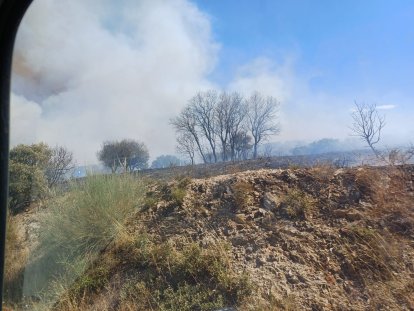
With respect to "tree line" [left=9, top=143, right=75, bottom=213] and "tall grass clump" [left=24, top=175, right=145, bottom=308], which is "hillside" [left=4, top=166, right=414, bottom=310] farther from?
"tree line" [left=9, top=143, right=75, bottom=213]

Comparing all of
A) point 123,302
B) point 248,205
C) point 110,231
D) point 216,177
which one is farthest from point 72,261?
point 216,177

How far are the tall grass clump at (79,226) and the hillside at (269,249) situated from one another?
0.91 ft

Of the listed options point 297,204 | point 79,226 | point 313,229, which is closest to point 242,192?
point 297,204

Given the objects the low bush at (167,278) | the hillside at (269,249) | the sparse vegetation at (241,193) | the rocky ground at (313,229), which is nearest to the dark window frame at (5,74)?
the low bush at (167,278)

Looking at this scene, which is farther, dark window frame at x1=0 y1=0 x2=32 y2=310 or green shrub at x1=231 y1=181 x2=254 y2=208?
green shrub at x1=231 y1=181 x2=254 y2=208

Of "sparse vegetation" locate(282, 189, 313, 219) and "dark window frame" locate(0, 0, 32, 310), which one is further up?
"dark window frame" locate(0, 0, 32, 310)

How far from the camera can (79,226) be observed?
9219mm

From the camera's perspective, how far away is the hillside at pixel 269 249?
6363mm

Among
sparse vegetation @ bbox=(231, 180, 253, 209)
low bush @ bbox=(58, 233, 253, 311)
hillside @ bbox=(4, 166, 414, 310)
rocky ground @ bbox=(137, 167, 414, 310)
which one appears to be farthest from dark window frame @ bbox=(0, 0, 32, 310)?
sparse vegetation @ bbox=(231, 180, 253, 209)

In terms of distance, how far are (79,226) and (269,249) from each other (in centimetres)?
401

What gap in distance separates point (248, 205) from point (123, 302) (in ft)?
11.5

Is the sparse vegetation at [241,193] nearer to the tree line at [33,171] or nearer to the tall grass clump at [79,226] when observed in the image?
the tall grass clump at [79,226]

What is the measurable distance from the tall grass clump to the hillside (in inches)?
10.9

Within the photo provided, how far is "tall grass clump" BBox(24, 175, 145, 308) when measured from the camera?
773 cm
